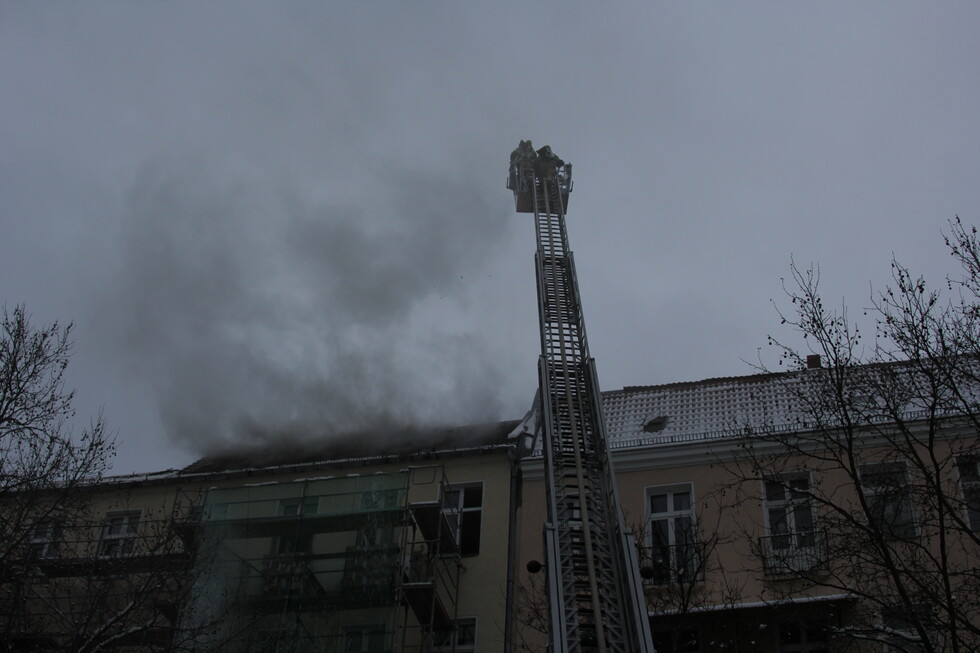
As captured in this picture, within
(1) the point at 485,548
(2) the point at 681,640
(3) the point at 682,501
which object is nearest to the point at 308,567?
(1) the point at 485,548

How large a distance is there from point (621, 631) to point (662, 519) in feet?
16.9

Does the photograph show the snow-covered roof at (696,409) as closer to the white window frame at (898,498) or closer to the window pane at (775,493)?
the window pane at (775,493)

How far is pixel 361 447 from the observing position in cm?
2145

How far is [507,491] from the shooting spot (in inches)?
715

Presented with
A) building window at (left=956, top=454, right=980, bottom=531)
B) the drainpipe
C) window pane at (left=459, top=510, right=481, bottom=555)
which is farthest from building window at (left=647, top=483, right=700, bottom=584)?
building window at (left=956, top=454, right=980, bottom=531)

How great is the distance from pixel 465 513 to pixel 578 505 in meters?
4.18

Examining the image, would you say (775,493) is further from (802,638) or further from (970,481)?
(970,481)

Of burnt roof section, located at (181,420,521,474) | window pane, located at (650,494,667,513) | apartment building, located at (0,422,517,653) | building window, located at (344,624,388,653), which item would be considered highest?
burnt roof section, located at (181,420,521,474)

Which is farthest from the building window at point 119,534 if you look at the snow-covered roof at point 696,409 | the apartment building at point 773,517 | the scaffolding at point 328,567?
the snow-covered roof at point 696,409

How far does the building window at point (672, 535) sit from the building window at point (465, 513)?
303 cm

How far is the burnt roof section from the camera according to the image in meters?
19.7

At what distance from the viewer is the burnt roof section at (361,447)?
1970 cm

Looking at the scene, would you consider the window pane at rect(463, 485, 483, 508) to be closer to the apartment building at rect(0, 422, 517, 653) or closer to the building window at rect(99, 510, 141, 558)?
the apartment building at rect(0, 422, 517, 653)

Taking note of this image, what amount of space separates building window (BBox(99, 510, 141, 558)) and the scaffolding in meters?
1.29
